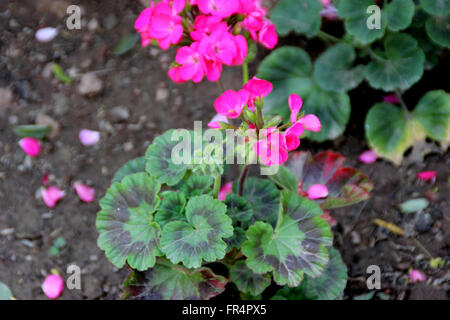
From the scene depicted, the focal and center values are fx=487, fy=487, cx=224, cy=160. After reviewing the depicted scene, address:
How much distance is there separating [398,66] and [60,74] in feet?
3.92

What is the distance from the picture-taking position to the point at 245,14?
1.25 meters

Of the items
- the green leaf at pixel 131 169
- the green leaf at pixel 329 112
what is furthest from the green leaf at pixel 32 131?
the green leaf at pixel 329 112

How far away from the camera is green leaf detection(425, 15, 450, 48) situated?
153 centimetres

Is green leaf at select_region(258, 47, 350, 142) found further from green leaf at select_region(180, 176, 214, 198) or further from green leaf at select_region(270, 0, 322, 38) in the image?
green leaf at select_region(180, 176, 214, 198)

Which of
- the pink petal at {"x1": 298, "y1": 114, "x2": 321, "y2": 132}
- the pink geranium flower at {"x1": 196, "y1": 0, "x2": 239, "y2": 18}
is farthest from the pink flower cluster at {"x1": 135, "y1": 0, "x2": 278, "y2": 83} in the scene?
the pink petal at {"x1": 298, "y1": 114, "x2": 321, "y2": 132}

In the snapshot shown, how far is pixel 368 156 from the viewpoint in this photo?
173 cm

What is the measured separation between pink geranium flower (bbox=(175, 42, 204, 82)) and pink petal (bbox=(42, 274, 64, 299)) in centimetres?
80

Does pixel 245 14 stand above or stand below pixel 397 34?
above

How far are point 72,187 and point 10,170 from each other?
23 cm

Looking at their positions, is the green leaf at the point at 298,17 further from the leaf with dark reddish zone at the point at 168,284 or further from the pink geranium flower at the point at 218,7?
the leaf with dark reddish zone at the point at 168,284

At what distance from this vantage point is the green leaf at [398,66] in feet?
5.01

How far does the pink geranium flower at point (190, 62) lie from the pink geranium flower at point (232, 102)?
21 cm
